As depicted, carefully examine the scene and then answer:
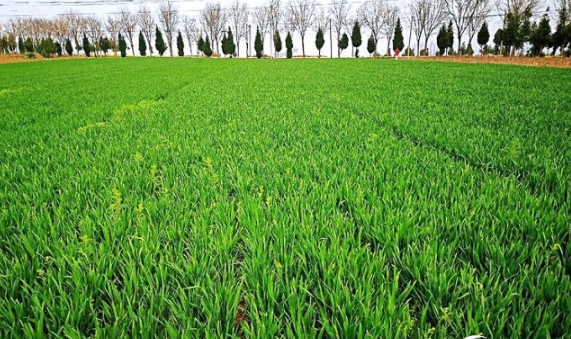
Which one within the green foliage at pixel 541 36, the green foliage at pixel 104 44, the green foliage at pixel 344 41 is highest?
the green foliage at pixel 104 44

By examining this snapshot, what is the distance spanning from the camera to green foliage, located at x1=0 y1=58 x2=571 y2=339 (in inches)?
48.4

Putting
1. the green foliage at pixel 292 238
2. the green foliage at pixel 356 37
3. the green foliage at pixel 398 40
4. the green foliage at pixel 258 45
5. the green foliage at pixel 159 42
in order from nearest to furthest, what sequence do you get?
1. the green foliage at pixel 292 238
2. the green foliage at pixel 398 40
3. the green foliage at pixel 356 37
4. the green foliage at pixel 258 45
5. the green foliage at pixel 159 42

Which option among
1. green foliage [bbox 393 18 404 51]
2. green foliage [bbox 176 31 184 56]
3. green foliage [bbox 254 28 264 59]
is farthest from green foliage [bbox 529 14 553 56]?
green foliage [bbox 176 31 184 56]

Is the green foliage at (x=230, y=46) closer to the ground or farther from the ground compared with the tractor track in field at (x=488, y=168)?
farther from the ground

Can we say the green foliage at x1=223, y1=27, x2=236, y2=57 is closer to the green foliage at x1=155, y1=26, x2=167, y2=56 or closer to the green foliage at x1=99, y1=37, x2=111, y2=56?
the green foliage at x1=155, y1=26, x2=167, y2=56

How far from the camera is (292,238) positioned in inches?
71.4

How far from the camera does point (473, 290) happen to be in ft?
4.33

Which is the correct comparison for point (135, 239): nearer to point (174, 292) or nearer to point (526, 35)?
point (174, 292)

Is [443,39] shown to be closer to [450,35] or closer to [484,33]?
[450,35]

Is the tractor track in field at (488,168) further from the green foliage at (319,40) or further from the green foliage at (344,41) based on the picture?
the green foliage at (344,41)

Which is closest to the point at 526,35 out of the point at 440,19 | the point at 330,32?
the point at 440,19

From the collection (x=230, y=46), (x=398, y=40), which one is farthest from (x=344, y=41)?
(x=230, y=46)

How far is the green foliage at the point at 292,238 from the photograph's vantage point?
48.4 inches

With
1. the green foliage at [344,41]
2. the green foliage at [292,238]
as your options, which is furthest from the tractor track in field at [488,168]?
the green foliage at [344,41]
